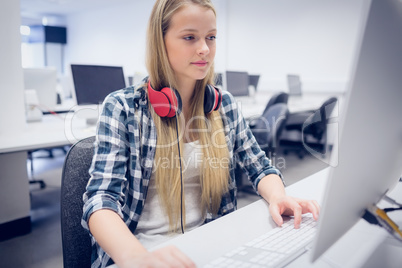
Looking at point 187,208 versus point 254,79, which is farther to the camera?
point 254,79

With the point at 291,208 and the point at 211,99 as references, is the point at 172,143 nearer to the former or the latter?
the point at 211,99

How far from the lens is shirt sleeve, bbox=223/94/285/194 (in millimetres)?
986

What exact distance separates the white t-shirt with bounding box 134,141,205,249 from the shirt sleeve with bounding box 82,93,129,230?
12cm

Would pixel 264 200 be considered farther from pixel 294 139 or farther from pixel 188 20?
pixel 294 139

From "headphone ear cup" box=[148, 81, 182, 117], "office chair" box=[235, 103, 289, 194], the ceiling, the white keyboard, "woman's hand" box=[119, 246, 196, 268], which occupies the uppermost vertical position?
the ceiling

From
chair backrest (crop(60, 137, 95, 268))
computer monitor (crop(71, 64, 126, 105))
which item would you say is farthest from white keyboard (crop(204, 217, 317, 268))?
computer monitor (crop(71, 64, 126, 105))

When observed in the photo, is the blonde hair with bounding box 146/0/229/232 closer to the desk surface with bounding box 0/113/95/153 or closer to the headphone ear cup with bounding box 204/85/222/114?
the headphone ear cup with bounding box 204/85/222/114

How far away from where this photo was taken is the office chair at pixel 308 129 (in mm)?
3285

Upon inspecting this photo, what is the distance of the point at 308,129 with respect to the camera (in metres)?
3.71

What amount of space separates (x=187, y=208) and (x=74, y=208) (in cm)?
33

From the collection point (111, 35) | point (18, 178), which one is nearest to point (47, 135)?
point (18, 178)

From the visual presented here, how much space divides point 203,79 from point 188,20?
211 millimetres

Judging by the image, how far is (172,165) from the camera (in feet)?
2.95

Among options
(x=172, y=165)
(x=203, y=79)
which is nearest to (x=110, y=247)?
(x=172, y=165)
